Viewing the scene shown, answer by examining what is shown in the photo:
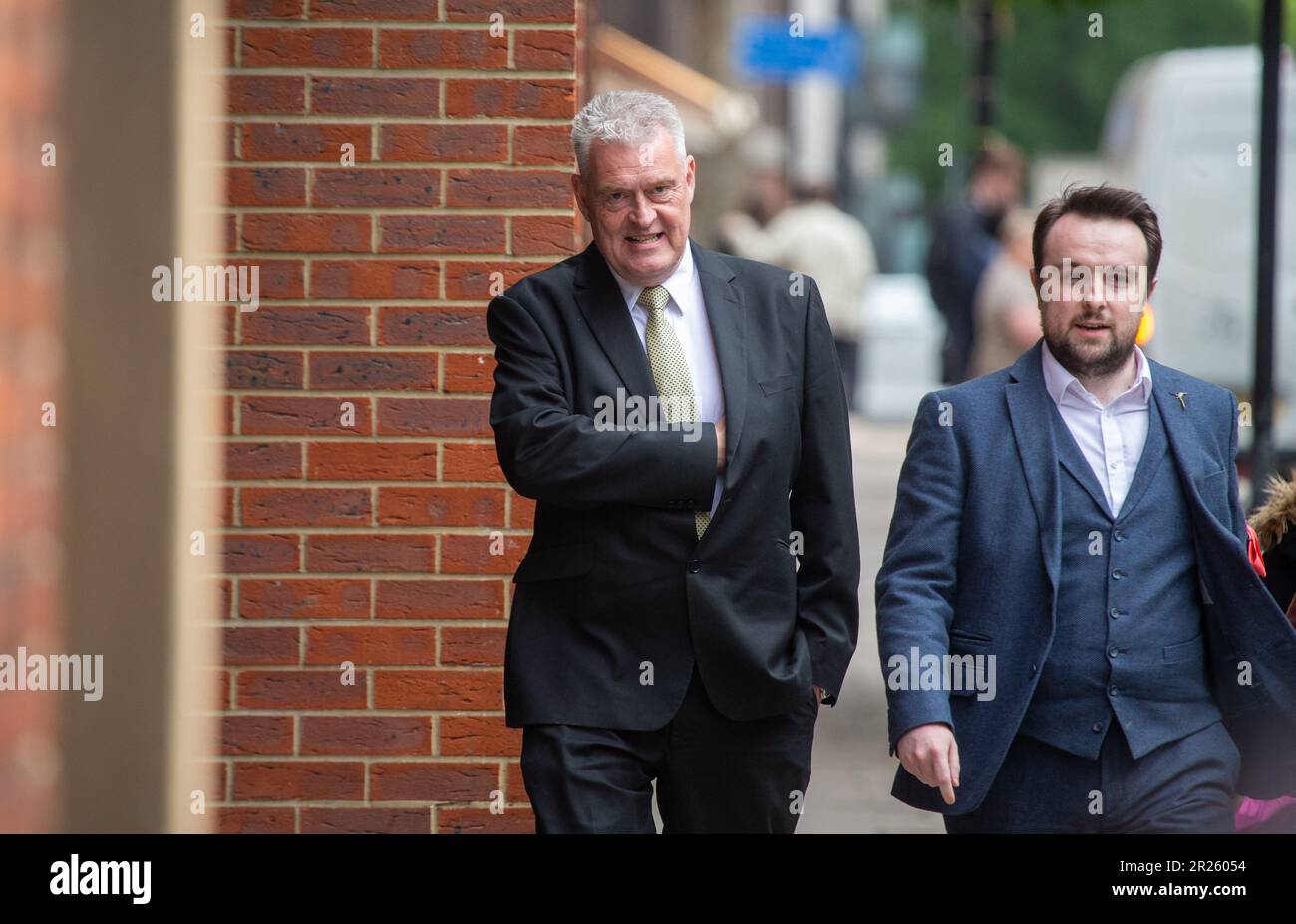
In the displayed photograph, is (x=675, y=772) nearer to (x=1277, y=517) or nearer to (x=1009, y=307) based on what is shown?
(x=1277, y=517)

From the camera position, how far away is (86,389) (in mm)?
1087

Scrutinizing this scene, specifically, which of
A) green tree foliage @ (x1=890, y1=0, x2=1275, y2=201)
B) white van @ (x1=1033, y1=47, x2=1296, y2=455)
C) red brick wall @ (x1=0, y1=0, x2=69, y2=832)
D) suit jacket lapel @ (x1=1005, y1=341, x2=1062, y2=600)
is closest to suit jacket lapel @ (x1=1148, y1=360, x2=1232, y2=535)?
suit jacket lapel @ (x1=1005, y1=341, x2=1062, y2=600)

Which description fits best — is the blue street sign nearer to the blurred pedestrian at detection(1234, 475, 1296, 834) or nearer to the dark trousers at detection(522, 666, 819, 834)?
the blurred pedestrian at detection(1234, 475, 1296, 834)

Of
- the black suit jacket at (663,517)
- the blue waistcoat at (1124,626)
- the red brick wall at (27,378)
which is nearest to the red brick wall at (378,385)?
the black suit jacket at (663,517)

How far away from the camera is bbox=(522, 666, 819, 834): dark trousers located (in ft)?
10.9

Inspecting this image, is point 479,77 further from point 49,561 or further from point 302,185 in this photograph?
point 49,561

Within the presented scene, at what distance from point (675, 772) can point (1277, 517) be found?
4.83ft

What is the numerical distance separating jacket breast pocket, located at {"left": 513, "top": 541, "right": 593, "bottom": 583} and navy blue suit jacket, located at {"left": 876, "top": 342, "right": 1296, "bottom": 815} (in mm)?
569

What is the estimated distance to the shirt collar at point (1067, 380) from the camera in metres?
3.41

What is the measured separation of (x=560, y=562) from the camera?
338 centimetres

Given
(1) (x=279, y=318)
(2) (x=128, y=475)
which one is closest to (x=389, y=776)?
(1) (x=279, y=318)

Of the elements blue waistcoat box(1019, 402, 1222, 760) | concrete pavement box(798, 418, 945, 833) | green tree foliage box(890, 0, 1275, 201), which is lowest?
concrete pavement box(798, 418, 945, 833)

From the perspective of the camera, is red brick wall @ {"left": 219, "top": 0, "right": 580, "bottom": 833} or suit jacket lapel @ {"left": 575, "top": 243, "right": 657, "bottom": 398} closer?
suit jacket lapel @ {"left": 575, "top": 243, "right": 657, "bottom": 398}

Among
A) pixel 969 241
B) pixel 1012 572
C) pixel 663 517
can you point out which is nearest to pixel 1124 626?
pixel 1012 572
